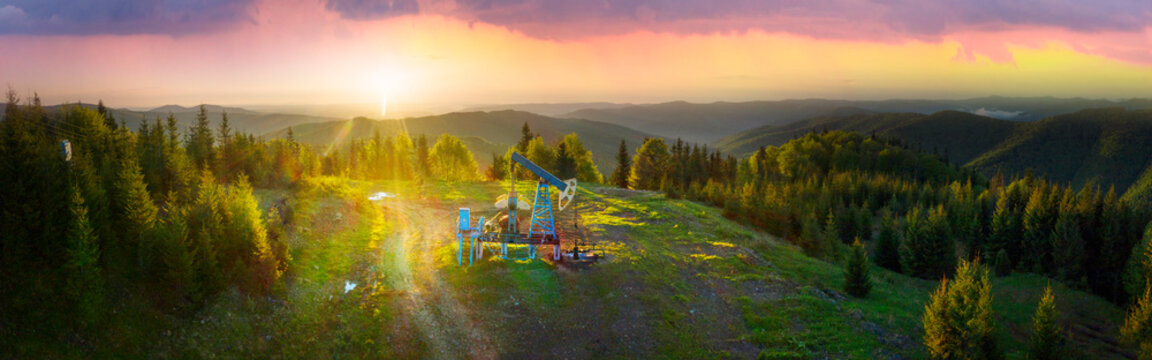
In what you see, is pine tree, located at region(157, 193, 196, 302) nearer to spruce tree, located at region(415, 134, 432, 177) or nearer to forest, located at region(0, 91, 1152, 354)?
forest, located at region(0, 91, 1152, 354)

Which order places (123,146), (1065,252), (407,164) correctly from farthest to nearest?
(407,164), (1065,252), (123,146)

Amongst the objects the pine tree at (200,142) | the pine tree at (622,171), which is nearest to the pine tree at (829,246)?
the pine tree at (622,171)

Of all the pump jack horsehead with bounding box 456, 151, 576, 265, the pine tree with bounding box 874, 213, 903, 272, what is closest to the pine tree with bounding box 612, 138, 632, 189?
the pine tree with bounding box 874, 213, 903, 272

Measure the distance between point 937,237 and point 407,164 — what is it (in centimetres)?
8033

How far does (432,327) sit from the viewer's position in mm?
22078

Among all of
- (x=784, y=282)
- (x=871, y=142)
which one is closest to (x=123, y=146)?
(x=784, y=282)

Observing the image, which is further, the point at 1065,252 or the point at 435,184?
the point at 435,184

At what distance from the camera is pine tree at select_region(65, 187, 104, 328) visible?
17.8 meters

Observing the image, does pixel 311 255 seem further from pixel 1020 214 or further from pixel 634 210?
pixel 1020 214

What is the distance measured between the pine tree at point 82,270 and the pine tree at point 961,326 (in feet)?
106

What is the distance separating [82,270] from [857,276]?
36.9 metres

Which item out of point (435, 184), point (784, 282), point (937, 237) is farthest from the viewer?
point (435, 184)

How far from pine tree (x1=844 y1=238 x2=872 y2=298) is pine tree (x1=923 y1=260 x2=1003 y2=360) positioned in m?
7.74

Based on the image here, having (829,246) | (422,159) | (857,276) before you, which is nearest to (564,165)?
(422,159)
